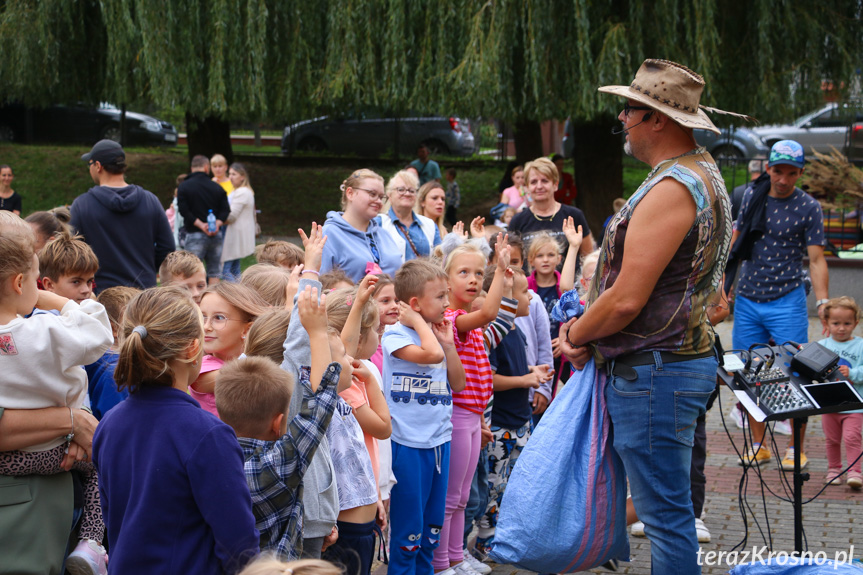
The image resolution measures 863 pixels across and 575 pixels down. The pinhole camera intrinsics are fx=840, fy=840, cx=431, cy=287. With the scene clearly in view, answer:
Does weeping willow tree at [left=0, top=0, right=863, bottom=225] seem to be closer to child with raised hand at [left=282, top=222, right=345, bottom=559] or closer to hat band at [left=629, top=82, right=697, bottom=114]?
hat band at [left=629, top=82, right=697, bottom=114]

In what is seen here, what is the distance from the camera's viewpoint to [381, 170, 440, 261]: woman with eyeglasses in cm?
606

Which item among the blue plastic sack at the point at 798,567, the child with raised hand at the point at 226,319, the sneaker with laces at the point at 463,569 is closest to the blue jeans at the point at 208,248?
the sneaker with laces at the point at 463,569

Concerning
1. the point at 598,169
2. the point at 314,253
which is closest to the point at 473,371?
the point at 314,253

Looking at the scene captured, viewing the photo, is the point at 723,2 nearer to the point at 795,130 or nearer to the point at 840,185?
the point at 840,185

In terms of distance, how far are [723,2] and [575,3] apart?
7.55ft

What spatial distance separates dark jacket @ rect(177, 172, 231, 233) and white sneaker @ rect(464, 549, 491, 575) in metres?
6.96

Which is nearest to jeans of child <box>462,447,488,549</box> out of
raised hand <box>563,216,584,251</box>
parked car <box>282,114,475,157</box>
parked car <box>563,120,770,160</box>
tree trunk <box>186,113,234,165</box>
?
raised hand <box>563,216,584,251</box>

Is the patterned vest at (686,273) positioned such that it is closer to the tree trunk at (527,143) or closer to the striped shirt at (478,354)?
the striped shirt at (478,354)

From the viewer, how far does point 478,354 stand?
4.57 meters

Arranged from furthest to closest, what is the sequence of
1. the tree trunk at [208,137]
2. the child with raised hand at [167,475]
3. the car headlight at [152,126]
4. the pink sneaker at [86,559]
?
1. the car headlight at [152,126]
2. the tree trunk at [208,137]
3. the pink sneaker at [86,559]
4. the child with raised hand at [167,475]

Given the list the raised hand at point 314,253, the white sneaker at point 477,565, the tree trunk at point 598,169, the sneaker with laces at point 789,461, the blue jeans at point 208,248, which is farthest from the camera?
the tree trunk at point 598,169

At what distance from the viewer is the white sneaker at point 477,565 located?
14.9 ft

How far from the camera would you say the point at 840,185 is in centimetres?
1185

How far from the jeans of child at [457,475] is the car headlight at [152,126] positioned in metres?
22.7
